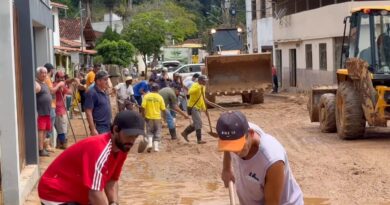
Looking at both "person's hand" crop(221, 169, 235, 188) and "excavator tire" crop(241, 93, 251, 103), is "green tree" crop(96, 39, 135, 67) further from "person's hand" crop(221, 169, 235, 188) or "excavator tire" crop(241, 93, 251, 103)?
"person's hand" crop(221, 169, 235, 188)

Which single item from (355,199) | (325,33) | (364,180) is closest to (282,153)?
(355,199)

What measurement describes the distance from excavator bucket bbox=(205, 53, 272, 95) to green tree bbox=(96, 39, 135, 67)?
76.5 feet

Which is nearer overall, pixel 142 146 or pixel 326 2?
pixel 142 146

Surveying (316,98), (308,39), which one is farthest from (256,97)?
(316,98)

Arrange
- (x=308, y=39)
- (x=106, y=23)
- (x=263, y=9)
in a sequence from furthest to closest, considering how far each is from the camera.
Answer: (x=106, y=23) → (x=263, y=9) → (x=308, y=39)

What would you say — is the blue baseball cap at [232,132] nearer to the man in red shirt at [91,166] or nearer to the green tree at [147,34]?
the man in red shirt at [91,166]

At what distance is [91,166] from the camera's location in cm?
494

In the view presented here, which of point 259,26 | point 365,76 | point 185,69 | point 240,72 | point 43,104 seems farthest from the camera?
point 259,26

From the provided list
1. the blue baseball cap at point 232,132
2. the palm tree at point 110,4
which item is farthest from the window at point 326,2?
the palm tree at point 110,4

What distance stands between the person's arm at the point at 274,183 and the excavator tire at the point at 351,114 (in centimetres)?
1060

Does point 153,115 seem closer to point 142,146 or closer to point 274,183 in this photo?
point 142,146

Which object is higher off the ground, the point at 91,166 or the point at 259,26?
the point at 259,26

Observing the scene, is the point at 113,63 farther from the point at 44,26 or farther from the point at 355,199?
the point at 355,199

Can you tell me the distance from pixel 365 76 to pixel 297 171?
130 inches
